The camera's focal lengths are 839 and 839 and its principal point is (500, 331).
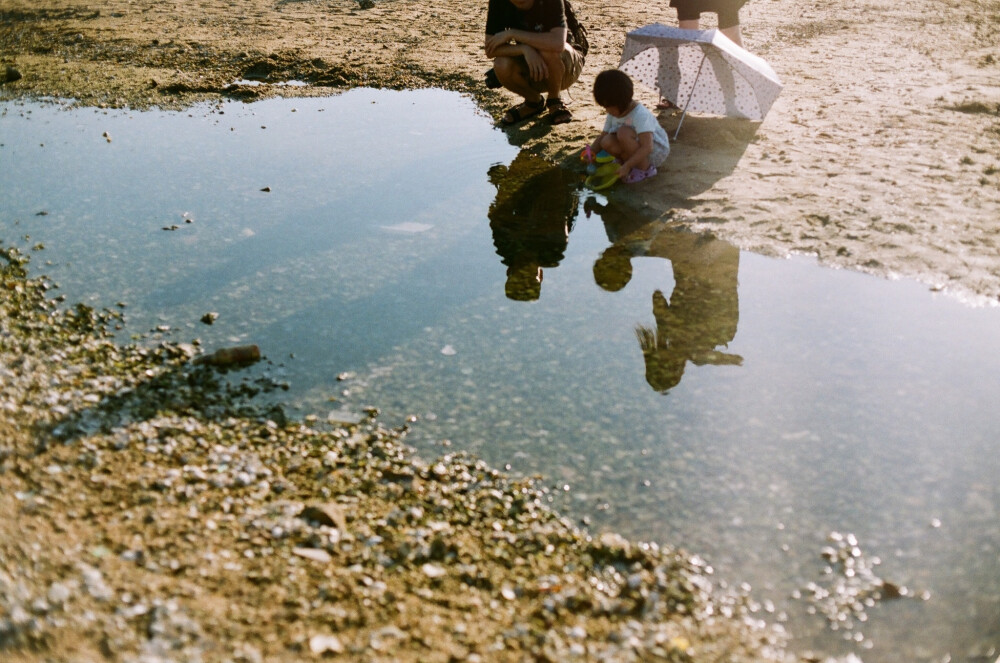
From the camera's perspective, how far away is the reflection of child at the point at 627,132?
6.68 metres

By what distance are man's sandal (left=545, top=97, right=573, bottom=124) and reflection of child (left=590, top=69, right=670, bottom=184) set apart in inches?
50.3

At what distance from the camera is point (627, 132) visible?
682 centimetres

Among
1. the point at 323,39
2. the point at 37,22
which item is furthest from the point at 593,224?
the point at 37,22

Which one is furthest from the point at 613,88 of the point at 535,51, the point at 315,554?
the point at 315,554

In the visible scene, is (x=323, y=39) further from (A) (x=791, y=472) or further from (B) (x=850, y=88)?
(A) (x=791, y=472)

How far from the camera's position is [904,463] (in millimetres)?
3977

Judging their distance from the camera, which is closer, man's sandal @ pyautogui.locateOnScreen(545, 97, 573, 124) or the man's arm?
the man's arm

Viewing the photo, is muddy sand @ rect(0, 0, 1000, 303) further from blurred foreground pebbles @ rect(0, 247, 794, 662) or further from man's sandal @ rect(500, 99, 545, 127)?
blurred foreground pebbles @ rect(0, 247, 794, 662)

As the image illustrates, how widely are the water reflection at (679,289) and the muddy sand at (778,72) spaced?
0.24 metres

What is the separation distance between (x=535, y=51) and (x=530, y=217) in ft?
7.48

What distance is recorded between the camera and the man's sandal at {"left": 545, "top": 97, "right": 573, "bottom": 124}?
27.2 ft

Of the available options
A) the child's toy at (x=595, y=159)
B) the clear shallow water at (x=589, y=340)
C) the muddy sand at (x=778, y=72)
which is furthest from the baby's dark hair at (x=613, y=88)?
the clear shallow water at (x=589, y=340)

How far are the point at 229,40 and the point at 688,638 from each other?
1066 cm

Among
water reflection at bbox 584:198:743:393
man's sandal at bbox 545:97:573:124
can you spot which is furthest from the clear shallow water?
man's sandal at bbox 545:97:573:124
